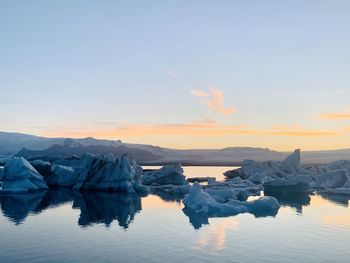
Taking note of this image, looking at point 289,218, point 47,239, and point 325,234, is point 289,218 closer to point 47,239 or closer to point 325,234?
point 325,234

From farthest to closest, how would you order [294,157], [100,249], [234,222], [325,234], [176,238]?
[294,157], [234,222], [325,234], [176,238], [100,249]

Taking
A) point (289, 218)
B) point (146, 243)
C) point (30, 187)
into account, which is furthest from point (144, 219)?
point (30, 187)

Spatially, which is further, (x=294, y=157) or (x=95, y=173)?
(x=294, y=157)

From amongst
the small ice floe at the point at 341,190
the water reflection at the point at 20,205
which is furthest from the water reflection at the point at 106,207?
the small ice floe at the point at 341,190

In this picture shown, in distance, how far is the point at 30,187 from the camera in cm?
4653

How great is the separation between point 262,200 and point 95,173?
78.9ft

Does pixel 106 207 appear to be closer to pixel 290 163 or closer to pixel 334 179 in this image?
pixel 334 179

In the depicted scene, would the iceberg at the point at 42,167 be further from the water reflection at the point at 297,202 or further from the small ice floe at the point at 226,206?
the water reflection at the point at 297,202

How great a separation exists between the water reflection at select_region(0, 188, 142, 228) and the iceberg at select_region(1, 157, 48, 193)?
5.84 feet

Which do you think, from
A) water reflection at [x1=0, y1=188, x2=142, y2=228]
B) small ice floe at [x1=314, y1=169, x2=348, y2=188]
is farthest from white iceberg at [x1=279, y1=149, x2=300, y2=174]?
water reflection at [x1=0, y1=188, x2=142, y2=228]

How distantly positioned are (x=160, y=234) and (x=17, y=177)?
28.4 metres

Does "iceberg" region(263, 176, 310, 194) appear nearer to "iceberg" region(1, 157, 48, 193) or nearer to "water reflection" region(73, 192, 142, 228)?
"water reflection" region(73, 192, 142, 228)

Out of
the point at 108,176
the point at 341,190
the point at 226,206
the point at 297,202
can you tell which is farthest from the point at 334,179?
the point at 226,206

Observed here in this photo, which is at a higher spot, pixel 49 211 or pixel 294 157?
pixel 294 157
